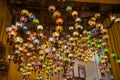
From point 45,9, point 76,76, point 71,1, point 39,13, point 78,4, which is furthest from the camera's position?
point 76,76

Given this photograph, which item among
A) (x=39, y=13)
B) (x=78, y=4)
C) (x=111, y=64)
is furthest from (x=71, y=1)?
(x=111, y=64)

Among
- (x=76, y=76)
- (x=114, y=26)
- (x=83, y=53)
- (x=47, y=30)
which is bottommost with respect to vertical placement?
(x=76, y=76)

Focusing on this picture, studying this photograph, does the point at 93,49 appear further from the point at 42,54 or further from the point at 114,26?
the point at 42,54

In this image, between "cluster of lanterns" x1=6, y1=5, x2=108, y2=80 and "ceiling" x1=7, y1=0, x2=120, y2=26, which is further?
"ceiling" x1=7, y1=0, x2=120, y2=26

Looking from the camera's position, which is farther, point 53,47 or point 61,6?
point 61,6

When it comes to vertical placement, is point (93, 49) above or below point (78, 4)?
below

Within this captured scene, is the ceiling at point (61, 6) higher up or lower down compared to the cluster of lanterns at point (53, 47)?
higher up

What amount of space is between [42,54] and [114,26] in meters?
3.67

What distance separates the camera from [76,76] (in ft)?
45.3

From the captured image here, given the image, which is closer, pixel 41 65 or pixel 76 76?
pixel 41 65

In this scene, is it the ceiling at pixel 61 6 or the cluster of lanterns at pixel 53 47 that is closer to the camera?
the cluster of lanterns at pixel 53 47

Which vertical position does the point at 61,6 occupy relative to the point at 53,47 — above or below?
above

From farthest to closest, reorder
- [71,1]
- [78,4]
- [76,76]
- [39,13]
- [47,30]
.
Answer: [76,76] < [47,30] < [39,13] < [78,4] < [71,1]

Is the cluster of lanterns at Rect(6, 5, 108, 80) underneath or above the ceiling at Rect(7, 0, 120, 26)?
underneath
